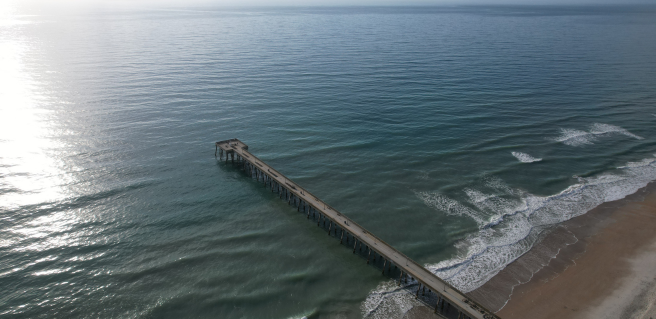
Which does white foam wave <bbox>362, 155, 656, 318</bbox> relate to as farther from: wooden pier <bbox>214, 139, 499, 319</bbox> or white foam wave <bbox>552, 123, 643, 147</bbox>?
white foam wave <bbox>552, 123, 643, 147</bbox>

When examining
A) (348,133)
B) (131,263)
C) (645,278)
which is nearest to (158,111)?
(348,133)

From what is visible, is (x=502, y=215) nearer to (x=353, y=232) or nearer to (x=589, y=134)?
(x=353, y=232)

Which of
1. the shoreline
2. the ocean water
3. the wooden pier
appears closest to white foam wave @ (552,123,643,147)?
the ocean water

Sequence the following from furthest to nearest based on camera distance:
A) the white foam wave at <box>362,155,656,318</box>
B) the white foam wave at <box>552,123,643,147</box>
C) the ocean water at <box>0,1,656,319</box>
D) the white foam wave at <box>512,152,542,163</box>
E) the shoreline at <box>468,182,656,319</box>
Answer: the white foam wave at <box>552,123,643,147</box>
the white foam wave at <box>512,152,542,163</box>
the white foam wave at <box>362,155,656,318</box>
the ocean water at <box>0,1,656,319</box>
the shoreline at <box>468,182,656,319</box>

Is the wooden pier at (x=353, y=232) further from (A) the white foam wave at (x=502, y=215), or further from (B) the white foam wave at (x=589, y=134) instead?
(B) the white foam wave at (x=589, y=134)

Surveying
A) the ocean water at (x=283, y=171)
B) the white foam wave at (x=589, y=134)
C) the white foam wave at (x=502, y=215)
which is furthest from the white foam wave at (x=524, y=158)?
the white foam wave at (x=589, y=134)

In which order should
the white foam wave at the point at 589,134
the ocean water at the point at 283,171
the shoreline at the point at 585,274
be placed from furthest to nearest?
the white foam wave at the point at 589,134
the ocean water at the point at 283,171
the shoreline at the point at 585,274

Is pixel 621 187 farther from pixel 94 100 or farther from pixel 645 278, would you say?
pixel 94 100
